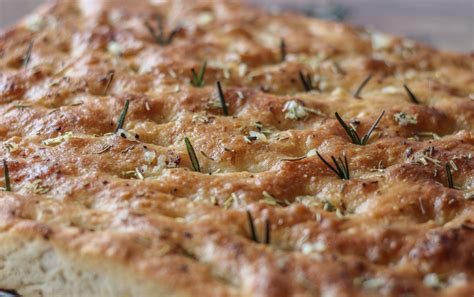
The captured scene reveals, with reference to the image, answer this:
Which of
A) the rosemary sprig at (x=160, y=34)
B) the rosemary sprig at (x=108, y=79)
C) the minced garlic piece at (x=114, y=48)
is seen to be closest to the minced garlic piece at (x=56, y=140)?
the rosemary sprig at (x=108, y=79)

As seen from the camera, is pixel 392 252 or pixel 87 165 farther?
pixel 87 165

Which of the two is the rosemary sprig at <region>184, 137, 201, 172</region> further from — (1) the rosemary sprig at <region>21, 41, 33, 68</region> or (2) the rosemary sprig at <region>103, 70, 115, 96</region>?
(1) the rosemary sprig at <region>21, 41, 33, 68</region>

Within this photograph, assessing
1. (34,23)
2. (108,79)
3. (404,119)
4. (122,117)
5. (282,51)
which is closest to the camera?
(122,117)

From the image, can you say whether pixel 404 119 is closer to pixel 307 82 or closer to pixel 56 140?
pixel 307 82

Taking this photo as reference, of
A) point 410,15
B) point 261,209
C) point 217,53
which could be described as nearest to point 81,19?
point 217,53

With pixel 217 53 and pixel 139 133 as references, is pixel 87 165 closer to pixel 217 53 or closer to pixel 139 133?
pixel 139 133

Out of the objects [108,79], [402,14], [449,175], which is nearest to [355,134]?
[449,175]

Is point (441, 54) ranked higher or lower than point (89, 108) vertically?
lower

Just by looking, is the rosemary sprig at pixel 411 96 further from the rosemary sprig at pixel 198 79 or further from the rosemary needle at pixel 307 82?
the rosemary sprig at pixel 198 79
